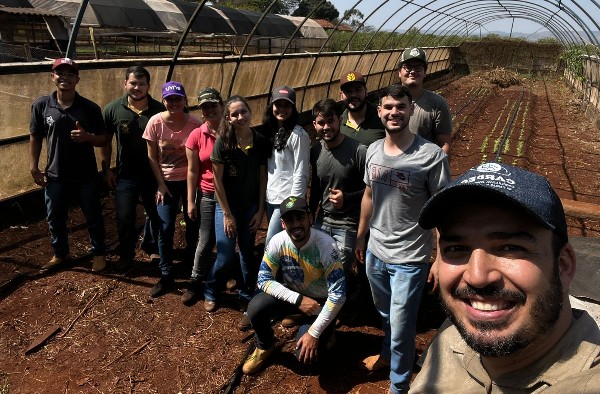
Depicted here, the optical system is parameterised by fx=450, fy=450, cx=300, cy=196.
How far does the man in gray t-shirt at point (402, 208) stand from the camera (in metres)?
2.60

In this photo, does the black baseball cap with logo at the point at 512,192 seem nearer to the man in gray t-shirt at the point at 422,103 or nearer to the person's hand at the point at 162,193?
the man in gray t-shirt at the point at 422,103

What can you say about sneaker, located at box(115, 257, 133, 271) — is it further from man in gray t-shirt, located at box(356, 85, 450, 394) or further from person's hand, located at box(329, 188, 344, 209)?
man in gray t-shirt, located at box(356, 85, 450, 394)

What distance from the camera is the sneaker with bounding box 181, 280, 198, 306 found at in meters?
4.12

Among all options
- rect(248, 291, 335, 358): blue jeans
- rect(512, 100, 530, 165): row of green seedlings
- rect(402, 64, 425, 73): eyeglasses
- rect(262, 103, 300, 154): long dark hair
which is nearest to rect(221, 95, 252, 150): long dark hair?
rect(262, 103, 300, 154): long dark hair

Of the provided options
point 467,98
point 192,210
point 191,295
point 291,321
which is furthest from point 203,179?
point 467,98

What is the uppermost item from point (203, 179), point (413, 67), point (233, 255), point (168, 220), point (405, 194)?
point (413, 67)

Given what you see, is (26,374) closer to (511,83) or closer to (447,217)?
(447,217)

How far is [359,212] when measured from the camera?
134 inches

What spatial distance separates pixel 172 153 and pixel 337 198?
168 cm

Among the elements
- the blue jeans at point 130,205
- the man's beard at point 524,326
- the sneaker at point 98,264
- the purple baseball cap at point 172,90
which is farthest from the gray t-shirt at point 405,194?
the sneaker at point 98,264

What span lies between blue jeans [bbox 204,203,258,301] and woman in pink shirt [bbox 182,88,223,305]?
145 millimetres

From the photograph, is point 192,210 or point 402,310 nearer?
point 402,310

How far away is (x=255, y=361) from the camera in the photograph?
331 centimetres

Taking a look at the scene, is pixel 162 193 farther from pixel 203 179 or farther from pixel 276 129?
pixel 276 129
